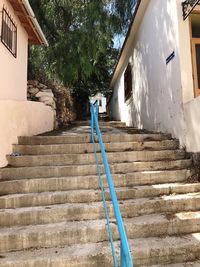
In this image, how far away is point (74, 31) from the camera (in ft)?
29.9

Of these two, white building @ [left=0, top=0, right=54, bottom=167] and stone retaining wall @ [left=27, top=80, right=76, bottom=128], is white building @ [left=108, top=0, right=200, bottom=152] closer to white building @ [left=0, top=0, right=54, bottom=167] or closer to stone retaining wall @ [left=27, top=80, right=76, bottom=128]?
stone retaining wall @ [left=27, top=80, right=76, bottom=128]

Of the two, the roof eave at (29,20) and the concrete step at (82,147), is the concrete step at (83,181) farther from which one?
the roof eave at (29,20)

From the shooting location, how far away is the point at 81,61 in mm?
Answer: 9109

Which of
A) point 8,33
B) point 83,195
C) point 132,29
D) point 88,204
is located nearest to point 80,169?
point 83,195

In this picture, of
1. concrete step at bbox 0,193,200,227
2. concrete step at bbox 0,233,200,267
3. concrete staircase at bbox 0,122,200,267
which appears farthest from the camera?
concrete step at bbox 0,193,200,227

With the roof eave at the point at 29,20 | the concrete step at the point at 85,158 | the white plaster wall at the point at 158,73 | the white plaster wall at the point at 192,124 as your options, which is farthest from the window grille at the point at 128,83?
the concrete step at the point at 85,158

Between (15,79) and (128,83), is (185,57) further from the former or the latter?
(128,83)

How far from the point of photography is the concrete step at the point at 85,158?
4500 mm

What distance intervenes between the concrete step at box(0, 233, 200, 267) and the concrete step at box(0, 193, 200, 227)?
46 cm

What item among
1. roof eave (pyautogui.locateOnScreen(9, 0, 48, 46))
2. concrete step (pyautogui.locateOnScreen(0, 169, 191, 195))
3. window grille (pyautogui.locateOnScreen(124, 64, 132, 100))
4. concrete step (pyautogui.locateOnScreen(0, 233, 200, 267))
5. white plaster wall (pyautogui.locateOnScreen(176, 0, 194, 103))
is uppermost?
roof eave (pyautogui.locateOnScreen(9, 0, 48, 46))

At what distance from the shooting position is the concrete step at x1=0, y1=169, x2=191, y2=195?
12.6 ft

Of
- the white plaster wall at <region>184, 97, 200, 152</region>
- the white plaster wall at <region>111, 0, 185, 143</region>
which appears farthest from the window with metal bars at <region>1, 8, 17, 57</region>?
the white plaster wall at <region>184, 97, 200, 152</region>

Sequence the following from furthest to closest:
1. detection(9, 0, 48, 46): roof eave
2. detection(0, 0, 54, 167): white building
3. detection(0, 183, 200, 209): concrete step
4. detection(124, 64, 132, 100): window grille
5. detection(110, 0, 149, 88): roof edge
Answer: detection(124, 64, 132, 100): window grille < detection(110, 0, 149, 88): roof edge < detection(9, 0, 48, 46): roof eave < detection(0, 0, 54, 167): white building < detection(0, 183, 200, 209): concrete step

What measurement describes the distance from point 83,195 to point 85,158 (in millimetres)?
1007
